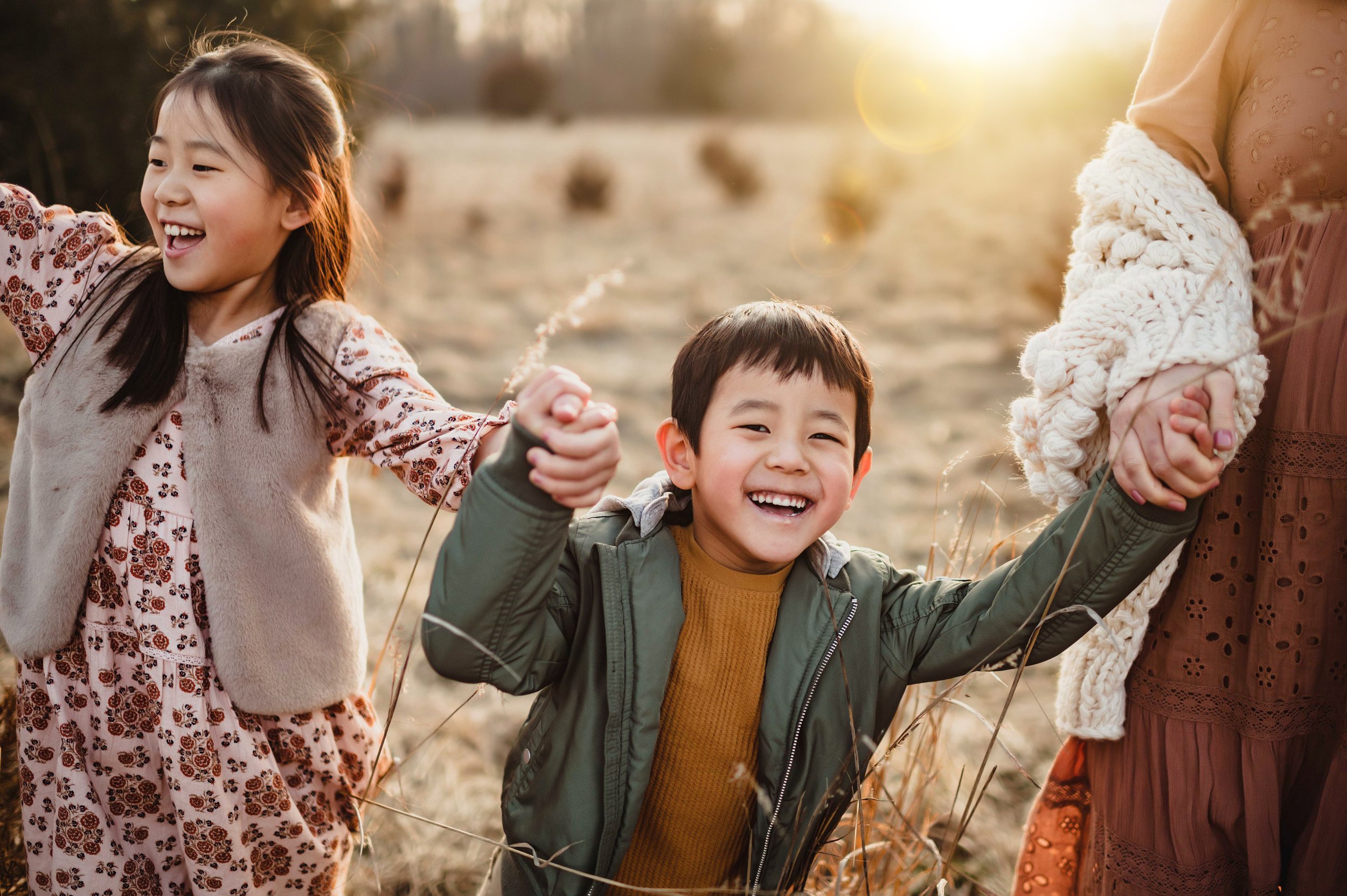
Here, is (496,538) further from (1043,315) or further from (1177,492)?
(1043,315)

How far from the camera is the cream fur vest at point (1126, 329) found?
4.17 feet

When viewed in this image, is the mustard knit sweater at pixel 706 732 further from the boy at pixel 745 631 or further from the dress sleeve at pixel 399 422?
the dress sleeve at pixel 399 422

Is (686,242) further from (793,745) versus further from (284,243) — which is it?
(793,745)

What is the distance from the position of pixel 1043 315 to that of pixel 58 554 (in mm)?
7881

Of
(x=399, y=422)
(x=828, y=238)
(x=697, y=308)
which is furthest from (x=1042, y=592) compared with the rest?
(x=828, y=238)

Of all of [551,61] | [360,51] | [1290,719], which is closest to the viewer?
[1290,719]

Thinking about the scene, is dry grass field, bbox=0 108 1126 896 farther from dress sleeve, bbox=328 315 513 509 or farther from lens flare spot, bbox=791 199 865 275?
dress sleeve, bbox=328 315 513 509

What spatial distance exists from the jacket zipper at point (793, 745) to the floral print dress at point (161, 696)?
66 cm

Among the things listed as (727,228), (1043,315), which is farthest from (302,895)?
(727,228)

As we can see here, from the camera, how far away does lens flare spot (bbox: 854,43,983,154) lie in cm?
2208

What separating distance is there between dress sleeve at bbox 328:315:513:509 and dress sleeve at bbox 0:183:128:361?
1.72 feet

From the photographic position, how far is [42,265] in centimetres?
169

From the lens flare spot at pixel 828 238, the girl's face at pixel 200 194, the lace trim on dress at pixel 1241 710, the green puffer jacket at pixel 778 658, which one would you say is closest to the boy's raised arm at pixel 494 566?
the green puffer jacket at pixel 778 658

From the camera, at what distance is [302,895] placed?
1720 mm
